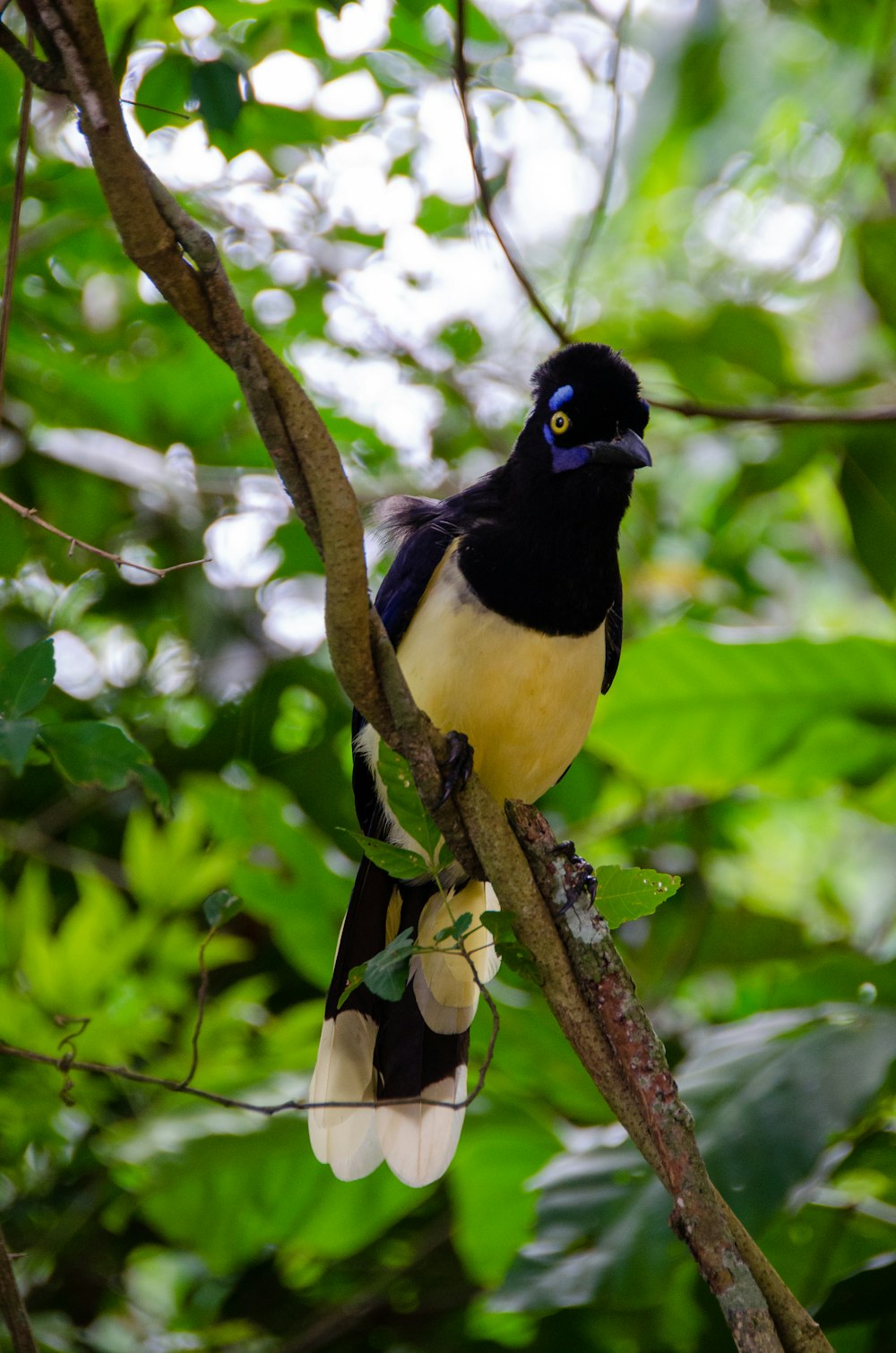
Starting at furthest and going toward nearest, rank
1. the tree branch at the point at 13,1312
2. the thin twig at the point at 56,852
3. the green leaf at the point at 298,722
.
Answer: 1. the green leaf at the point at 298,722
2. the thin twig at the point at 56,852
3. the tree branch at the point at 13,1312

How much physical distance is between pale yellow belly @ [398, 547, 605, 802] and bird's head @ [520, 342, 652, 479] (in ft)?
1.00

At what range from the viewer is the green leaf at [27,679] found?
175 centimetres

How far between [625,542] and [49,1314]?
2990 mm

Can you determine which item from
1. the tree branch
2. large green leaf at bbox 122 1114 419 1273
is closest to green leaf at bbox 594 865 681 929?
the tree branch

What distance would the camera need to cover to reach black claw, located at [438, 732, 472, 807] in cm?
178

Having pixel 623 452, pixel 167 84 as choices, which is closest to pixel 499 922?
pixel 623 452

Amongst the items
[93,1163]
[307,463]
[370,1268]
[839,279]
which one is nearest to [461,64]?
[307,463]

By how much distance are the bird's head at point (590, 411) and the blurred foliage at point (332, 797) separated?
0.52 meters

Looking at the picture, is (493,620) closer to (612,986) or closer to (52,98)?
(612,986)

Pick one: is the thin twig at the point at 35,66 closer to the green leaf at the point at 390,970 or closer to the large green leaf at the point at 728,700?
the green leaf at the point at 390,970

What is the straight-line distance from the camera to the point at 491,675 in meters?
2.50

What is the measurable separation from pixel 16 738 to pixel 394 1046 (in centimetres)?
138

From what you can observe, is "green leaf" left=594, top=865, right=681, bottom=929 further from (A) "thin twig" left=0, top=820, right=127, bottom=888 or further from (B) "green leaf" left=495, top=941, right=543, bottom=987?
(A) "thin twig" left=0, top=820, right=127, bottom=888

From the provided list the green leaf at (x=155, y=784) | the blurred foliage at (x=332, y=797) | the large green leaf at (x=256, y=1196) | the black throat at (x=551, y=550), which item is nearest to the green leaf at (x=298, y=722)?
the blurred foliage at (x=332, y=797)
